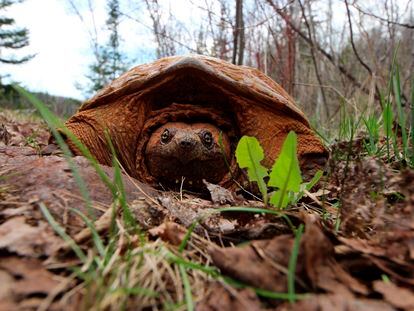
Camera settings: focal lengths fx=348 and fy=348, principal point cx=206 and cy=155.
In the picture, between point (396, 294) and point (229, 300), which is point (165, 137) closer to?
point (229, 300)

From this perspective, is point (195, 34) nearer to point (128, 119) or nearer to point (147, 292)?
point (128, 119)

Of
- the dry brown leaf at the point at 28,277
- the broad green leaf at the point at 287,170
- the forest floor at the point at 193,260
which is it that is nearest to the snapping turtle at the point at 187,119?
the broad green leaf at the point at 287,170

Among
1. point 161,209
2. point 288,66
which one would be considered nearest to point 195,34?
point 288,66

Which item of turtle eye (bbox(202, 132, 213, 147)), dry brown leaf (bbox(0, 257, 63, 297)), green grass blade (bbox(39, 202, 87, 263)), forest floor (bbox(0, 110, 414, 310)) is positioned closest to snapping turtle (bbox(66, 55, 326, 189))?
turtle eye (bbox(202, 132, 213, 147))

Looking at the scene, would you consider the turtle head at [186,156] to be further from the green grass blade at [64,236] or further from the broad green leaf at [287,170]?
the green grass blade at [64,236]

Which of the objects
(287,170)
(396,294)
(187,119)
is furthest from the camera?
(187,119)

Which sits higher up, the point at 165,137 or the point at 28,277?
the point at 165,137

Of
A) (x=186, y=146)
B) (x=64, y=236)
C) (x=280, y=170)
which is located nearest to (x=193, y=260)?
(x=64, y=236)

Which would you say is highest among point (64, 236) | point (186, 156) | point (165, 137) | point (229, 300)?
point (165, 137)

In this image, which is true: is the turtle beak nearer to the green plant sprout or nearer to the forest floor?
the green plant sprout
